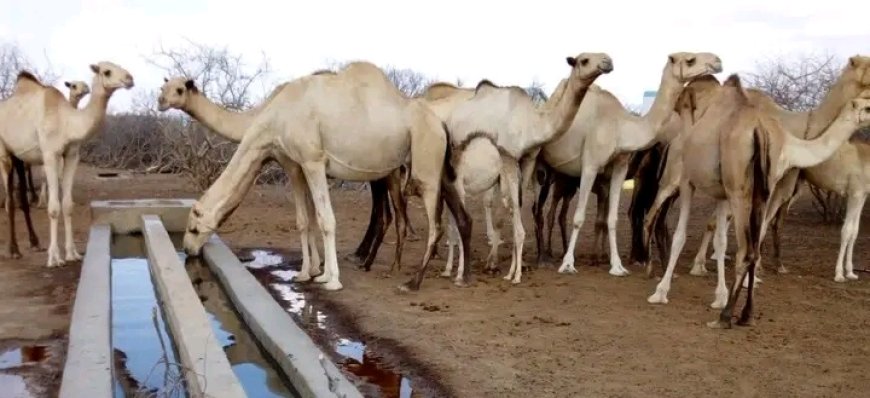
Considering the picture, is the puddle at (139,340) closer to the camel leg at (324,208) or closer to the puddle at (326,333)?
the puddle at (326,333)

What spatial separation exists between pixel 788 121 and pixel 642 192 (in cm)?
193

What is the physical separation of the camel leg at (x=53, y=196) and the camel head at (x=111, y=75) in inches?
39.8

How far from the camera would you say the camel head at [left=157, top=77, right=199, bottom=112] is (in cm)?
900

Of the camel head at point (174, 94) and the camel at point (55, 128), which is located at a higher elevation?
the camel head at point (174, 94)

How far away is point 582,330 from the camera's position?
278 inches

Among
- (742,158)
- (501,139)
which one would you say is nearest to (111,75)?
(501,139)

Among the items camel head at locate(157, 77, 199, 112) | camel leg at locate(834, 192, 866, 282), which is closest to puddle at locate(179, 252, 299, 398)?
camel head at locate(157, 77, 199, 112)

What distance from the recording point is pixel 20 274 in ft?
30.5

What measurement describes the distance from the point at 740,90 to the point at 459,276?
3.42 meters

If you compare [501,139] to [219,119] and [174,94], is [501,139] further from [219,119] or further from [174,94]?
[174,94]

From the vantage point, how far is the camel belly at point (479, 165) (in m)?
9.34

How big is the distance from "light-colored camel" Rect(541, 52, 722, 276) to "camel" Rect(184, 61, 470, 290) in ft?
5.37

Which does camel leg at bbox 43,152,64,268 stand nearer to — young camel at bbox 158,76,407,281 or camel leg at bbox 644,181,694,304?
young camel at bbox 158,76,407,281

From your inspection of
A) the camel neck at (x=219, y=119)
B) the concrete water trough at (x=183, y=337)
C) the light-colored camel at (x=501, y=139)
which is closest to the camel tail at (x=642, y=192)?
the light-colored camel at (x=501, y=139)
